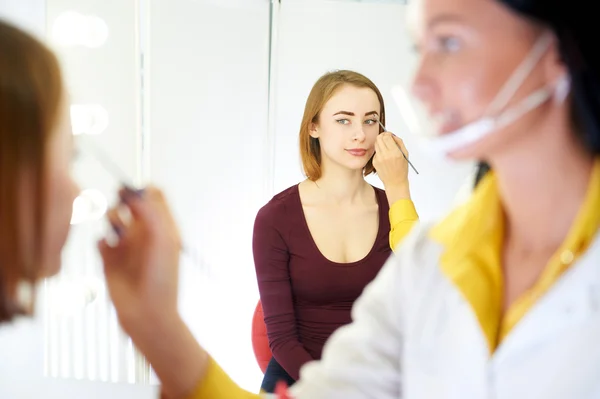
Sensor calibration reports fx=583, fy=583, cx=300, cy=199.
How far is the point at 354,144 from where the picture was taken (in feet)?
3.36

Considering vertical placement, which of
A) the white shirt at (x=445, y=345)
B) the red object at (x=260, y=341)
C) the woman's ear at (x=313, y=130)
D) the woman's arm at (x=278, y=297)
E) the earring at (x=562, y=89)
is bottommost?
the red object at (x=260, y=341)

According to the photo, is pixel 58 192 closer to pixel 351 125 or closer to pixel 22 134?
pixel 22 134

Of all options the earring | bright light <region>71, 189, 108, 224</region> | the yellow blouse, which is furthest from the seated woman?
the earring

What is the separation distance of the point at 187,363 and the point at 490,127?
32 cm

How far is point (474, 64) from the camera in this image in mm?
429

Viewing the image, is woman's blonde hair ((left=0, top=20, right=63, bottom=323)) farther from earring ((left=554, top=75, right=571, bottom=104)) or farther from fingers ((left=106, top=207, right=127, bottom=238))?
earring ((left=554, top=75, right=571, bottom=104))

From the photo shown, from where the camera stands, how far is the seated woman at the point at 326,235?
1.03m

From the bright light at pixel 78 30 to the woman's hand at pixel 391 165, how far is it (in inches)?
27.6

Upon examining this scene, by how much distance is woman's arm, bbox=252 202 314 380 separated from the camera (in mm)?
1025

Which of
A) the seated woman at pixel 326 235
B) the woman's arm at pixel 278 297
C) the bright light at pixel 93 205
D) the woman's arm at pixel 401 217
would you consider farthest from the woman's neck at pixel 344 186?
the bright light at pixel 93 205

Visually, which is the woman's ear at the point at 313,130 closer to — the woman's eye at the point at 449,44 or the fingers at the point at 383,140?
the fingers at the point at 383,140

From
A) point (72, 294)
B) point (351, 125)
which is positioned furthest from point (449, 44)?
point (72, 294)

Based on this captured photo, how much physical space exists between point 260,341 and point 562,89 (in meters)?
0.92

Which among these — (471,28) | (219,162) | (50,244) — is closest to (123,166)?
(219,162)
